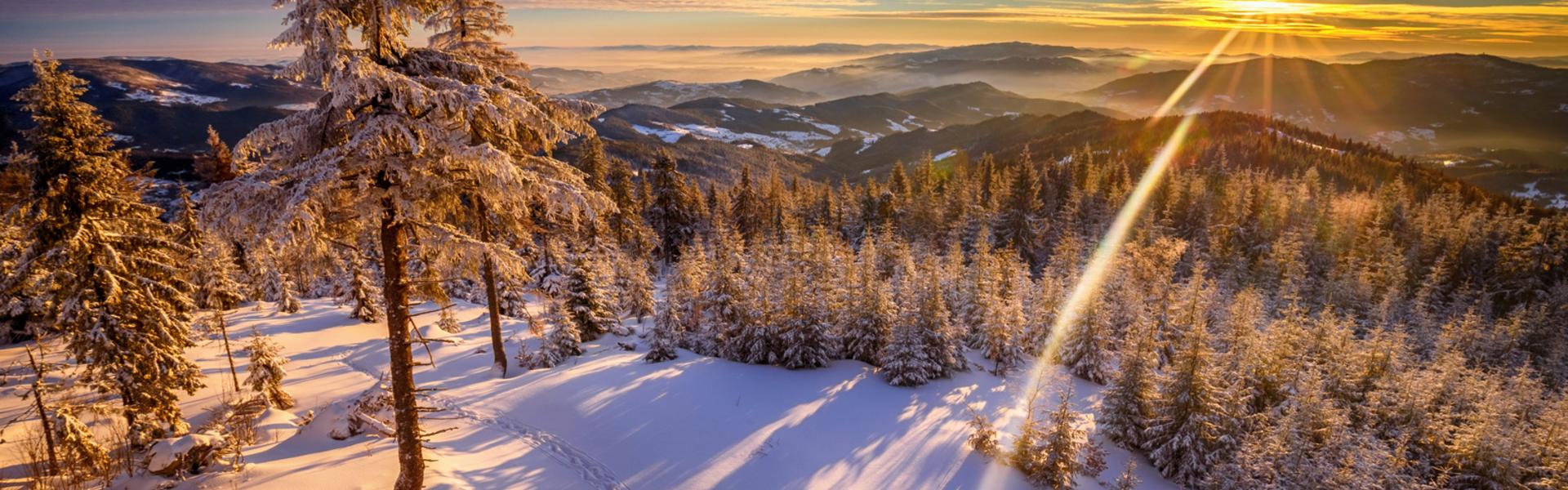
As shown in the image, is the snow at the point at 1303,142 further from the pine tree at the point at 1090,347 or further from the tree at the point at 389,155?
the tree at the point at 389,155

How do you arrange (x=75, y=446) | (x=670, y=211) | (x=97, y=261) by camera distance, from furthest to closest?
(x=670, y=211) < (x=97, y=261) < (x=75, y=446)

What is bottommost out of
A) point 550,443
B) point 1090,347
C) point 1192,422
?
point 1090,347

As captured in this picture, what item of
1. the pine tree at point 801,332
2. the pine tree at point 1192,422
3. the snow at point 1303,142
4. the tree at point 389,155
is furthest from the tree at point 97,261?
the snow at point 1303,142

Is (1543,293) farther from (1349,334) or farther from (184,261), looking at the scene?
(184,261)

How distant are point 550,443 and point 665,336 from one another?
26.6 ft

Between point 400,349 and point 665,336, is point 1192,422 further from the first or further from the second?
point 400,349

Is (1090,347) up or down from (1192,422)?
down

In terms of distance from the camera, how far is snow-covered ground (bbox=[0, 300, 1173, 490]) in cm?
1310

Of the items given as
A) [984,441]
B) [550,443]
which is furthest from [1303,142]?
[550,443]

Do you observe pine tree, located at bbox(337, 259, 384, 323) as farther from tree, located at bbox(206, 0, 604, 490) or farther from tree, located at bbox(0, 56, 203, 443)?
tree, located at bbox(206, 0, 604, 490)

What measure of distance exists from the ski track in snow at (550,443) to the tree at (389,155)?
5.71m

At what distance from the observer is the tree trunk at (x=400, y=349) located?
8859mm

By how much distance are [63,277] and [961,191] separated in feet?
206

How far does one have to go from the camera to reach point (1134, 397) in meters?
18.9
